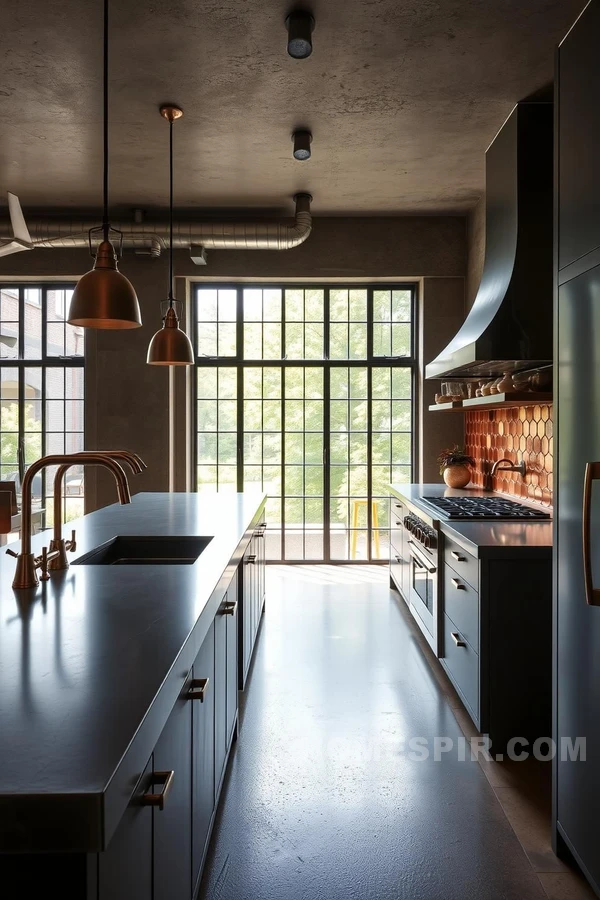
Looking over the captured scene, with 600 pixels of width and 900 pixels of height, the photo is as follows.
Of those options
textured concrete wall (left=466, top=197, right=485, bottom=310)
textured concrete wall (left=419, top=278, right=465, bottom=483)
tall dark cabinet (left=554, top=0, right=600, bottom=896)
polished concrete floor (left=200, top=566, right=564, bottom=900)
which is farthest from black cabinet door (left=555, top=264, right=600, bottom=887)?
textured concrete wall (left=419, top=278, right=465, bottom=483)

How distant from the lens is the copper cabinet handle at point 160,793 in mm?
1103

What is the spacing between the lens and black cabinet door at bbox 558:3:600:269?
1.72 metres

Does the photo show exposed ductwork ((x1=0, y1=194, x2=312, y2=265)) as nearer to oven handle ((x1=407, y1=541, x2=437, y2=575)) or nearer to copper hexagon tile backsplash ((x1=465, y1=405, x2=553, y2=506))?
copper hexagon tile backsplash ((x1=465, y1=405, x2=553, y2=506))

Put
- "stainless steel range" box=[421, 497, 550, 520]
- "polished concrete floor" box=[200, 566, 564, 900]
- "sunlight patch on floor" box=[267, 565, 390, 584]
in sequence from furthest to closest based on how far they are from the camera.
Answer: "sunlight patch on floor" box=[267, 565, 390, 584]
"stainless steel range" box=[421, 497, 550, 520]
"polished concrete floor" box=[200, 566, 564, 900]

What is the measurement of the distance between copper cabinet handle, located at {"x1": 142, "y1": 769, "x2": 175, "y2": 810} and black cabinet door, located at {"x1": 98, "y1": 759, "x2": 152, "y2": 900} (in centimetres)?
1

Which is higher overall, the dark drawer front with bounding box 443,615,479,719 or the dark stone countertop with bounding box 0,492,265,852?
the dark stone countertop with bounding box 0,492,265,852

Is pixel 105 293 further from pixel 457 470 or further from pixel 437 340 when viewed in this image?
pixel 437 340

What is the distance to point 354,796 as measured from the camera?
2352mm

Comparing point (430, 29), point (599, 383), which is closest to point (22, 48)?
point (430, 29)

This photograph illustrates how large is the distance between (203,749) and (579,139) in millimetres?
2136

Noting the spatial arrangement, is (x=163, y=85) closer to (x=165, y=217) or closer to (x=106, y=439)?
(x=165, y=217)

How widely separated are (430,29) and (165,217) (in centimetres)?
323

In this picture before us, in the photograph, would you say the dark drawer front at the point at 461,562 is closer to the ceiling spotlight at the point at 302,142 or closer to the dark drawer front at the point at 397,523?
the dark drawer front at the point at 397,523

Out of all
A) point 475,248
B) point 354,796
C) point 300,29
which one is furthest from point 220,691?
point 475,248
